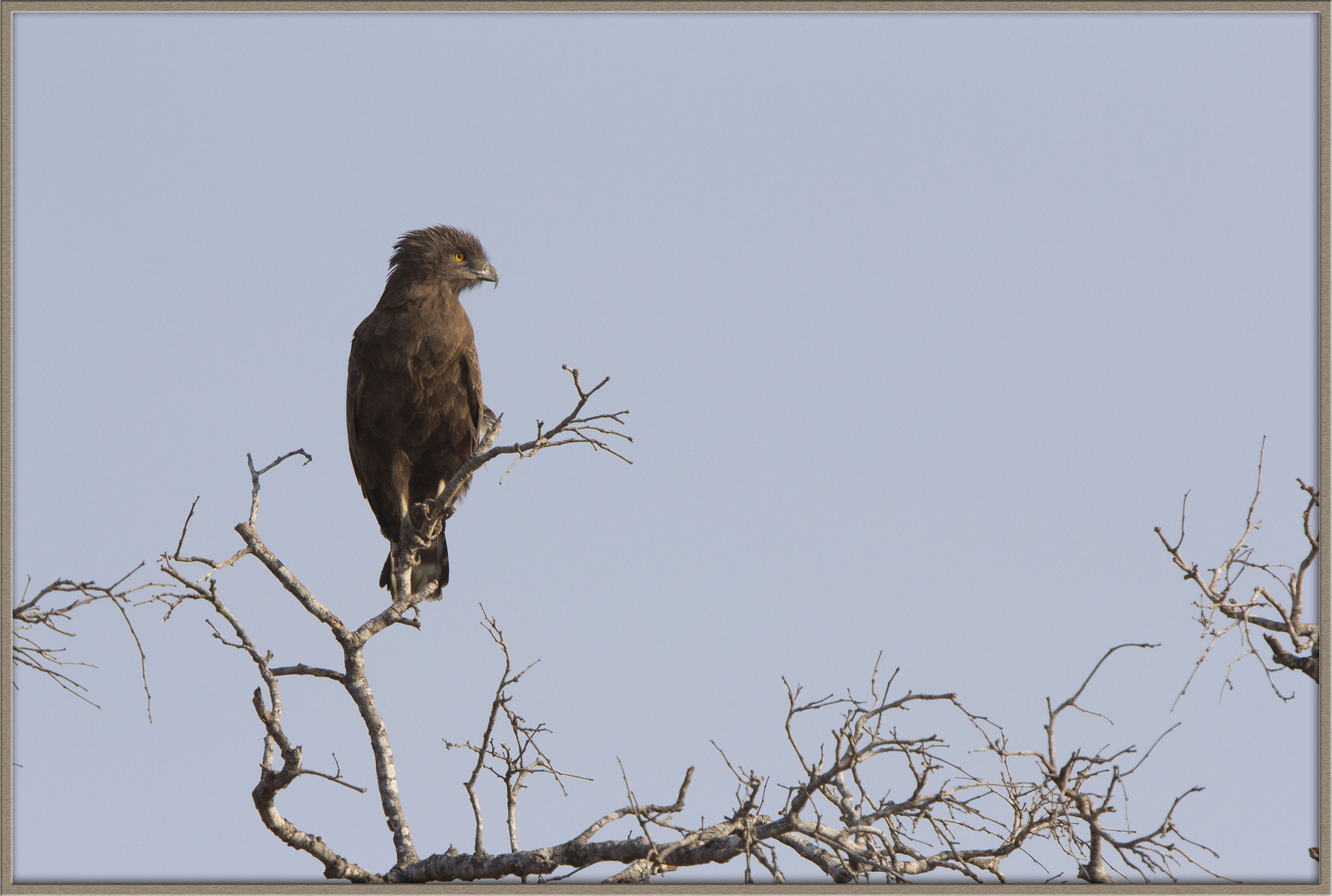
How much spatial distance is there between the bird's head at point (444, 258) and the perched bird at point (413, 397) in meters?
0.01

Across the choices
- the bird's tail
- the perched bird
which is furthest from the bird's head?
the bird's tail

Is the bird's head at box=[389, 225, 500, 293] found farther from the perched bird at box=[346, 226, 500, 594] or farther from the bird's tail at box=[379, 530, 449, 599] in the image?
the bird's tail at box=[379, 530, 449, 599]

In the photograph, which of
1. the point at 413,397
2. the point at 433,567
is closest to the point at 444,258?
the point at 413,397

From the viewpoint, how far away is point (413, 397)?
21.6 feet

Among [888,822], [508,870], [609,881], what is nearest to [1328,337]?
[888,822]

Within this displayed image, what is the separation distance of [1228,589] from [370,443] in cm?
492

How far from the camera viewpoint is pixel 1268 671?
3930 mm

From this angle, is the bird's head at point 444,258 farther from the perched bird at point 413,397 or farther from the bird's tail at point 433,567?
the bird's tail at point 433,567

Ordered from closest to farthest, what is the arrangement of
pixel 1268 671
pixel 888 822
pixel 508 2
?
pixel 888 822 < pixel 1268 671 < pixel 508 2

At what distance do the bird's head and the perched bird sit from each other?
0.01 meters

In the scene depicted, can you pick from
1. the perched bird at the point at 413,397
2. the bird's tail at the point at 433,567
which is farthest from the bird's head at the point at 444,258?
the bird's tail at the point at 433,567

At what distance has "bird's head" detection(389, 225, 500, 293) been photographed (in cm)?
719

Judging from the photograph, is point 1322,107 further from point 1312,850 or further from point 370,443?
point 370,443

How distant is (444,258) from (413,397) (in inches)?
47.3
